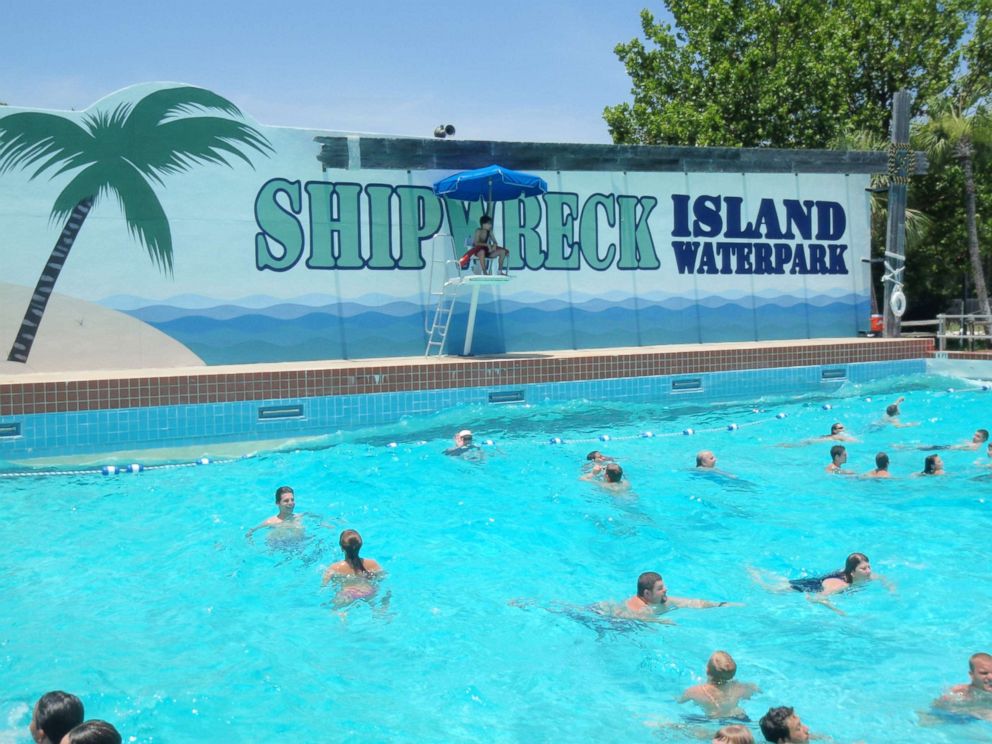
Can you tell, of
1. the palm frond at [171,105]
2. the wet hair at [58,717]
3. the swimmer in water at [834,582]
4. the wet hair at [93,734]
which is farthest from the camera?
the palm frond at [171,105]

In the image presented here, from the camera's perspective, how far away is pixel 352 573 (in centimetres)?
614

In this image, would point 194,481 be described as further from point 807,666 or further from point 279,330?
point 807,666

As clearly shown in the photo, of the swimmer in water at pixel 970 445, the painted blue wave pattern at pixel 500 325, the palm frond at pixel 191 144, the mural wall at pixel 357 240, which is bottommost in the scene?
the swimmer in water at pixel 970 445

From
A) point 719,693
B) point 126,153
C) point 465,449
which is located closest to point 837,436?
point 465,449

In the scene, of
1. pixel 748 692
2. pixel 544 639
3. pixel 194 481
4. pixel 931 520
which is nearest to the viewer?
pixel 748 692

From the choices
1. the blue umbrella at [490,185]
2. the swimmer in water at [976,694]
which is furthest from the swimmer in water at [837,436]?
the swimmer in water at [976,694]

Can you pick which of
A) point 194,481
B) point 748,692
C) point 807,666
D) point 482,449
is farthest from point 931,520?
point 194,481

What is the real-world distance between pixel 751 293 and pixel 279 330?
27.6 ft

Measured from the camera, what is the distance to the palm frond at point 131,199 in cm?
1163

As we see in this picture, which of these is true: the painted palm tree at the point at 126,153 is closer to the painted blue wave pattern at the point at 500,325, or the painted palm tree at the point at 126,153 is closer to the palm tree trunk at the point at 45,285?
the palm tree trunk at the point at 45,285

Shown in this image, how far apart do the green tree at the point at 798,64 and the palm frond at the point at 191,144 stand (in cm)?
1198

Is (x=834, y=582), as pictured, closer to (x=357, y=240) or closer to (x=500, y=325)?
(x=500, y=325)

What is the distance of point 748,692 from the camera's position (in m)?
4.70

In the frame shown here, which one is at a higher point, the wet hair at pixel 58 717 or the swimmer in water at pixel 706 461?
the swimmer in water at pixel 706 461
